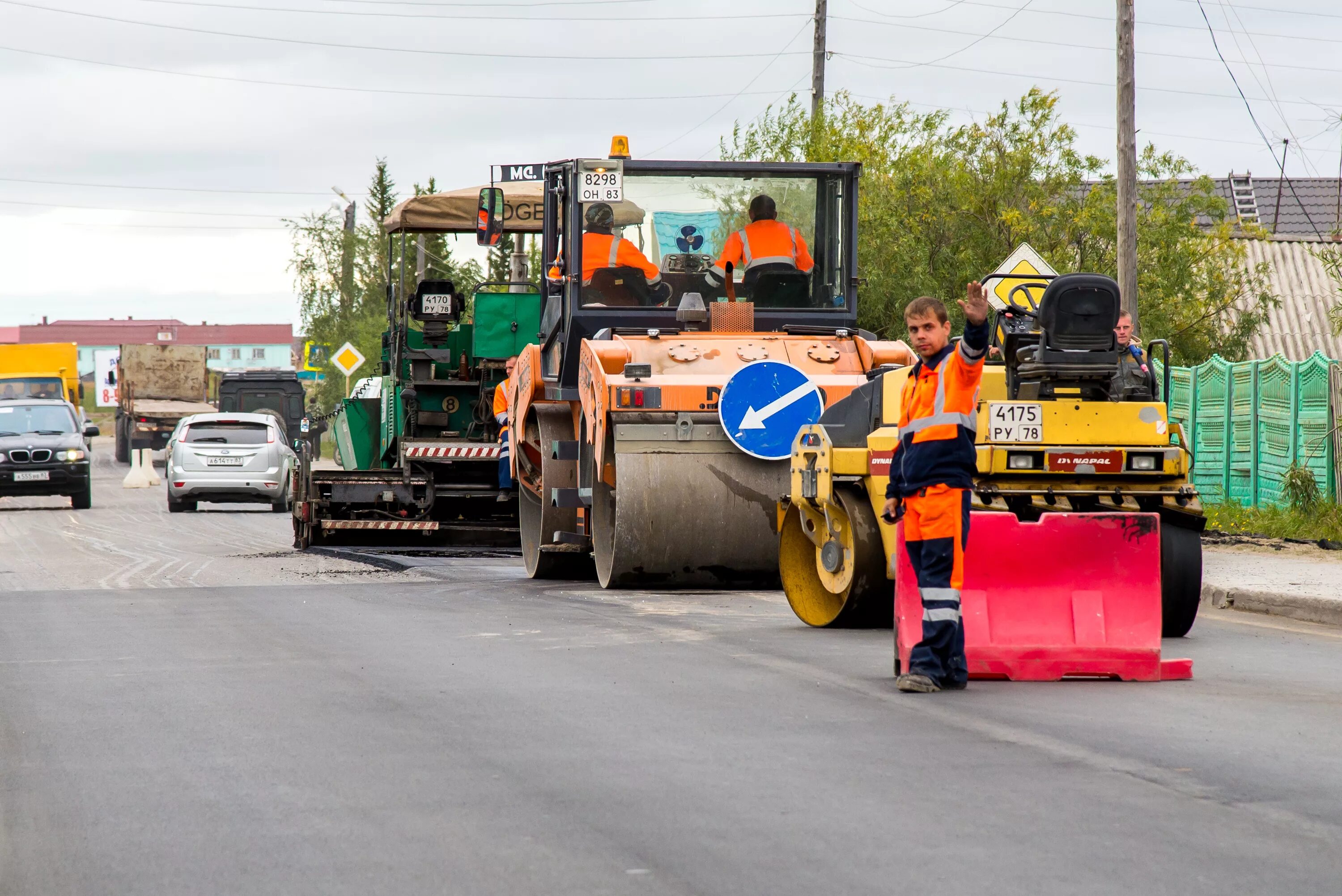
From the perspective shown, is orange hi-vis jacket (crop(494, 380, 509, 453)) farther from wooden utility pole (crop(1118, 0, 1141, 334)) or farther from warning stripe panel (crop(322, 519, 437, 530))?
wooden utility pole (crop(1118, 0, 1141, 334))

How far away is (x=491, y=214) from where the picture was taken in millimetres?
13188

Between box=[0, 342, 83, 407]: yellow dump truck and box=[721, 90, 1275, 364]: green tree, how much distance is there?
23795 millimetres

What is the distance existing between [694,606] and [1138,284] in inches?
577

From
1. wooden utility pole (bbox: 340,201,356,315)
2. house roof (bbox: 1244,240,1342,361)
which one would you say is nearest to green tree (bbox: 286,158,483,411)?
wooden utility pole (bbox: 340,201,356,315)

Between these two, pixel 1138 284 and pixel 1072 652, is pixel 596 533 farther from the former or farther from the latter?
pixel 1138 284

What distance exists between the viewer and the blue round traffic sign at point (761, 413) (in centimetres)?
1149

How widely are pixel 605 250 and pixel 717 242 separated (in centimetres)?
82

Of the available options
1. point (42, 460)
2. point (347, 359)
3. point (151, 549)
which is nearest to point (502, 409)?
point (151, 549)

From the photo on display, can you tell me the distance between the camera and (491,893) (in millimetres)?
4566

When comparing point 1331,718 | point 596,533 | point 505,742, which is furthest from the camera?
point 596,533

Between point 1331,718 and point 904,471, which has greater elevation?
point 904,471

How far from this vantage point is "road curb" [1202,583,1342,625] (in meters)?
11.6

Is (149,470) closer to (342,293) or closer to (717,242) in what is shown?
A: (342,293)

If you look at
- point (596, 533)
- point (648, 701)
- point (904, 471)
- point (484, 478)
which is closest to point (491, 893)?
point (648, 701)
